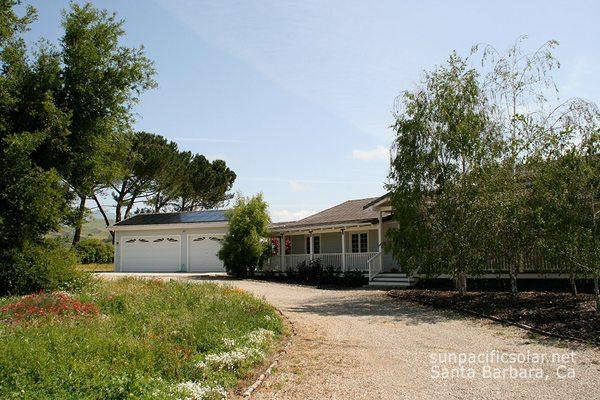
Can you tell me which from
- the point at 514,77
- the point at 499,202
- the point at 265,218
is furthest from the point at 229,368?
the point at 265,218

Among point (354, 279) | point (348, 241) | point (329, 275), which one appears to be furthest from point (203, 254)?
point (354, 279)

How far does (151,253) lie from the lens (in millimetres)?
33562

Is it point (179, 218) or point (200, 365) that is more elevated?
point (179, 218)

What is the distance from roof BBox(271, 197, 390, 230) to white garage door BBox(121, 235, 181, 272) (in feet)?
23.8

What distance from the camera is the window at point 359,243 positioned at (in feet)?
83.1

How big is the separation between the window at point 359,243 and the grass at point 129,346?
46.2 ft

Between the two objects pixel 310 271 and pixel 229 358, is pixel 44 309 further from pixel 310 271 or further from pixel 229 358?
pixel 310 271

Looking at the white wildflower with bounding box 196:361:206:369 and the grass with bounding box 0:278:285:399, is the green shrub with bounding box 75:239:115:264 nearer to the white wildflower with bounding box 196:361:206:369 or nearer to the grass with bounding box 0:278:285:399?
the grass with bounding box 0:278:285:399

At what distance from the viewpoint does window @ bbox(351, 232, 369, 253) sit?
25.3m

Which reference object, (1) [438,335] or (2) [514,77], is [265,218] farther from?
(1) [438,335]

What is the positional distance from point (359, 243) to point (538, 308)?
13116 mm

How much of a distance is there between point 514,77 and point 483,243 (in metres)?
5.21

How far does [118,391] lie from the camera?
5.27 meters

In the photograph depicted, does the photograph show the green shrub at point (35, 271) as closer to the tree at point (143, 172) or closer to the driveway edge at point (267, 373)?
the driveway edge at point (267, 373)
